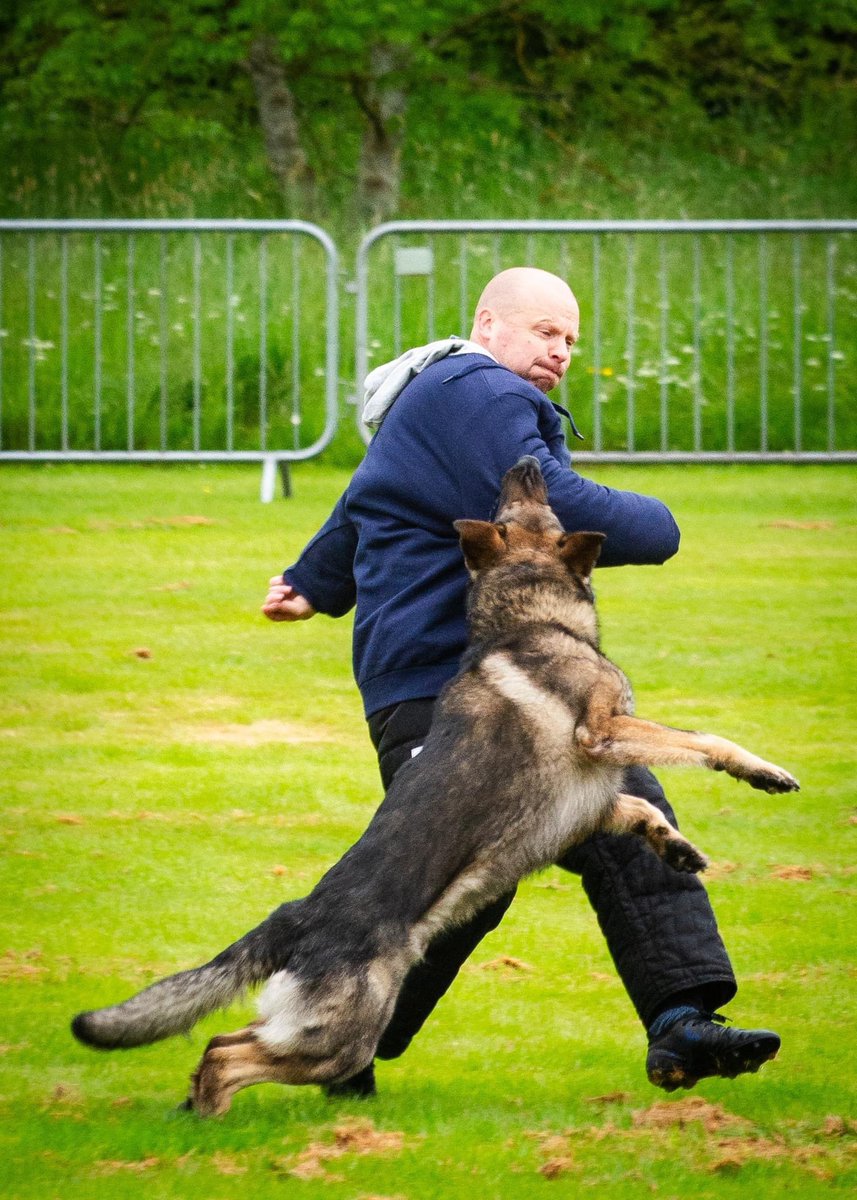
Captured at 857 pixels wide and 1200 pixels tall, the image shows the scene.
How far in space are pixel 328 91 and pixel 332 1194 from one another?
18.0 meters

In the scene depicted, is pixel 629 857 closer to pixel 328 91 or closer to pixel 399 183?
pixel 399 183

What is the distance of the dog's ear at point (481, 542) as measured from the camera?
3.62m

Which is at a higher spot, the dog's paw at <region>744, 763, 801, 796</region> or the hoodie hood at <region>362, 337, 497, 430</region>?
the hoodie hood at <region>362, 337, 497, 430</region>

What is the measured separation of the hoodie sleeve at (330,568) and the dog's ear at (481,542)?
1.51 feet

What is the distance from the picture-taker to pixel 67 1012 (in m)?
4.08

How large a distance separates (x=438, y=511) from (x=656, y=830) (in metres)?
0.84

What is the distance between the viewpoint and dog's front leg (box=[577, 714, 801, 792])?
3516 millimetres

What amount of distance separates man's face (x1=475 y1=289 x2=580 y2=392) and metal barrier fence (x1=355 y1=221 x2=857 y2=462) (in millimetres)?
6526

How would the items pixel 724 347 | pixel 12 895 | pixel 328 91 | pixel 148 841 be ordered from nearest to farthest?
1. pixel 12 895
2. pixel 148 841
3. pixel 724 347
4. pixel 328 91

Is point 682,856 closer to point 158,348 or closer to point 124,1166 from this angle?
point 124,1166

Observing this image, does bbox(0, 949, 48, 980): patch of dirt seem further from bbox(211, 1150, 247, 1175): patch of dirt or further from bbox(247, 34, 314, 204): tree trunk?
bbox(247, 34, 314, 204): tree trunk

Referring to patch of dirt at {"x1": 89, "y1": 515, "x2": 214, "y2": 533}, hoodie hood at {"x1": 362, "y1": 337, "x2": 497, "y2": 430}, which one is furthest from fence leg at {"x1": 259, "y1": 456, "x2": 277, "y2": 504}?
hoodie hood at {"x1": 362, "y1": 337, "x2": 497, "y2": 430}

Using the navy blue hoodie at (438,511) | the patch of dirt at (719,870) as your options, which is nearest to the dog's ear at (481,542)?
the navy blue hoodie at (438,511)

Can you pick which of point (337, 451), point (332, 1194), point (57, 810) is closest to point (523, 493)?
point (332, 1194)
